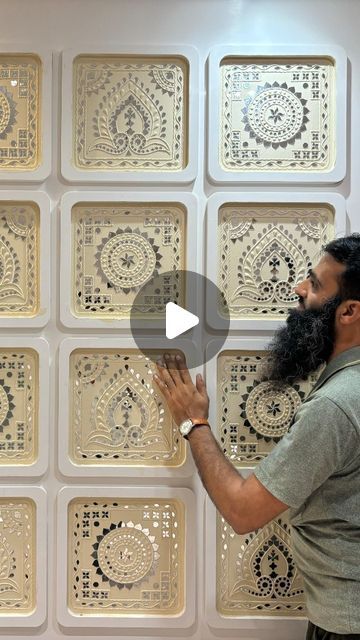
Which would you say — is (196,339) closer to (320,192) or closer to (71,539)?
(320,192)

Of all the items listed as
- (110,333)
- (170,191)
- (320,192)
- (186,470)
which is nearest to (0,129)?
(170,191)

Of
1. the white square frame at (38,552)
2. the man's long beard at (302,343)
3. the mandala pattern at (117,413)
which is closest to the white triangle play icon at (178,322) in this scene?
the mandala pattern at (117,413)

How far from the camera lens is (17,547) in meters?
1.62

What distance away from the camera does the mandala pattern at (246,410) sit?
1.61 metres

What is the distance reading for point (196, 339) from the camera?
5.28ft

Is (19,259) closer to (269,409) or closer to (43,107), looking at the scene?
(43,107)

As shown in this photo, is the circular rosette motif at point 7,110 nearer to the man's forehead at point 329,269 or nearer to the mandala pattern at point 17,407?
the mandala pattern at point 17,407

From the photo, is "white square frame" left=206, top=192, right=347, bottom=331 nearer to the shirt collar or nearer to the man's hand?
the man's hand

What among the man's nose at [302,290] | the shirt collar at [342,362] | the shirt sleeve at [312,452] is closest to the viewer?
the shirt sleeve at [312,452]

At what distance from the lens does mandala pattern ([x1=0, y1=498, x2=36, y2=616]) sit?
5.31ft

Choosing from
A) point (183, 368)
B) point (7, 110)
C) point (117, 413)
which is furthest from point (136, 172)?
point (117, 413)

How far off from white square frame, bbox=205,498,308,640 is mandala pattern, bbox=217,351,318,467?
0.07 m

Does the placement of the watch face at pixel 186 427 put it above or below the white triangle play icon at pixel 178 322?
below

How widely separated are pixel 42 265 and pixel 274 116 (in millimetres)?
781
